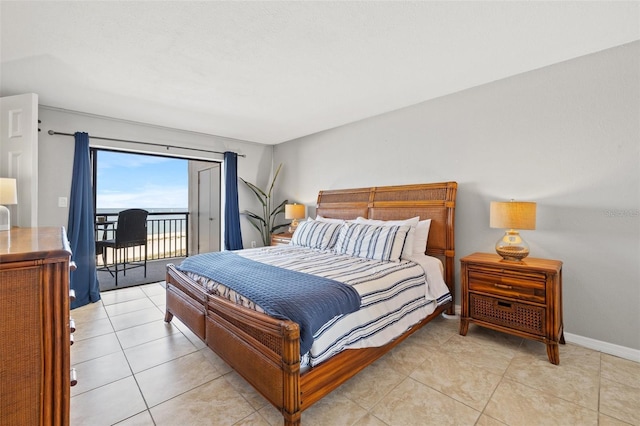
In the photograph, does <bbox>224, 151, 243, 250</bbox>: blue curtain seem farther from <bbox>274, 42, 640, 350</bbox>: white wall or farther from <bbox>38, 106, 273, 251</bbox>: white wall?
<bbox>274, 42, 640, 350</bbox>: white wall

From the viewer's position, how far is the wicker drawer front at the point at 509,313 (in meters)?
2.23

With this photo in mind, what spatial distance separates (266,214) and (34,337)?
4.63 meters

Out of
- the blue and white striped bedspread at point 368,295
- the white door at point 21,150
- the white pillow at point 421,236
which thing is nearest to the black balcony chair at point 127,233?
the white door at point 21,150

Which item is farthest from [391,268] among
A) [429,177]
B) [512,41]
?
[512,41]

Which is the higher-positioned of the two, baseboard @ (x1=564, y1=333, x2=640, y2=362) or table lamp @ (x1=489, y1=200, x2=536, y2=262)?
table lamp @ (x1=489, y1=200, x2=536, y2=262)

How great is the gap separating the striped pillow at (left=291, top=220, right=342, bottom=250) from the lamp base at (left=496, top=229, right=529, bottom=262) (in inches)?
66.9

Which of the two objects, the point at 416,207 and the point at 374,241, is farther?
the point at 416,207

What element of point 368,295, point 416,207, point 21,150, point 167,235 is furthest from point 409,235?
point 167,235

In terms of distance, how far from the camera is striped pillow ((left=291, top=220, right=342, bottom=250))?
3.44 metres

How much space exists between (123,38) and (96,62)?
1.88 ft

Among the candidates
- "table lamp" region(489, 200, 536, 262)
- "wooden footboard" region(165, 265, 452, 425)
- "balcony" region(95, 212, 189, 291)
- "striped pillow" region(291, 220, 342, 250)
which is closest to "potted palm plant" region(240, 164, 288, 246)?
"striped pillow" region(291, 220, 342, 250)

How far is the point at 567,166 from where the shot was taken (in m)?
2.49

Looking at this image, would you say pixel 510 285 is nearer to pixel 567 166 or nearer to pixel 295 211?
pixel 567 166

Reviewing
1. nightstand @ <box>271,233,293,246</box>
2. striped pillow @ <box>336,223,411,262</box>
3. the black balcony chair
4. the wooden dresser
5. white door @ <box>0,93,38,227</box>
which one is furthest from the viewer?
the black balcony chair
